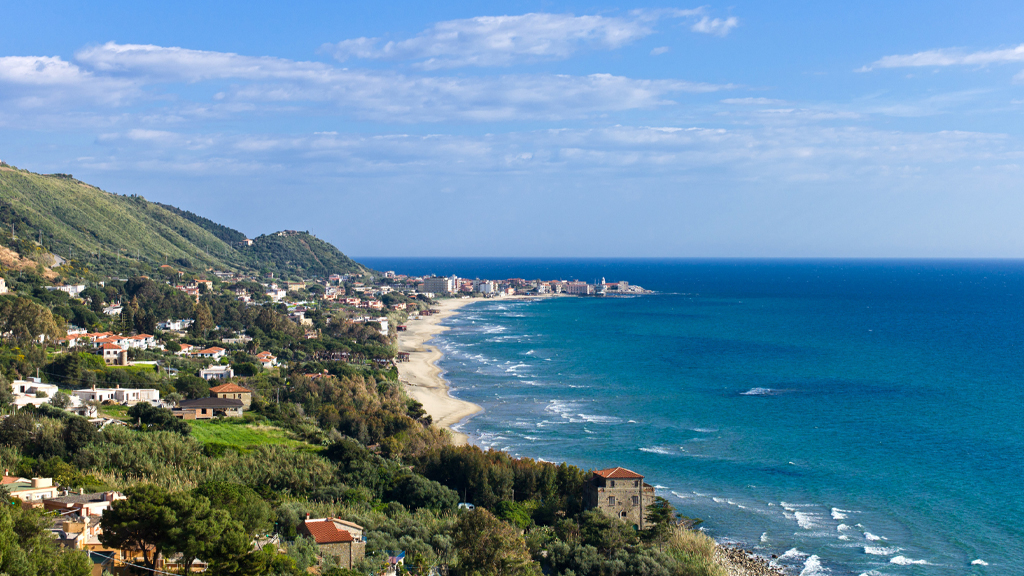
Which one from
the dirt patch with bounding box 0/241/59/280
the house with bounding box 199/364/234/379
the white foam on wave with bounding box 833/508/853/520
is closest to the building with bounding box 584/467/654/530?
the white foam on wave with bounding box 833/508/853/520

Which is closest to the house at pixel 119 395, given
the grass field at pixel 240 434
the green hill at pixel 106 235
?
the grass field at pixel 240 434

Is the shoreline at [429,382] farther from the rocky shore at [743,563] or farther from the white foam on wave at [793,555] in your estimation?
the white foam on wave at [793,555]

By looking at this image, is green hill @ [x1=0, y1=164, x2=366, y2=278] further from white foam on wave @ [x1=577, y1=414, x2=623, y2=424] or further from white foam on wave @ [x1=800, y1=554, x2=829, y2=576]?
white foam on wave @ [x1=800, y1=554, x2=829, y2=576]

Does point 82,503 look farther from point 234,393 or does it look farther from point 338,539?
point 234,393

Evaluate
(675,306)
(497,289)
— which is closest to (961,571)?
(675,306)

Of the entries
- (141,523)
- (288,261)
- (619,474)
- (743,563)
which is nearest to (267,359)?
(619,474)
